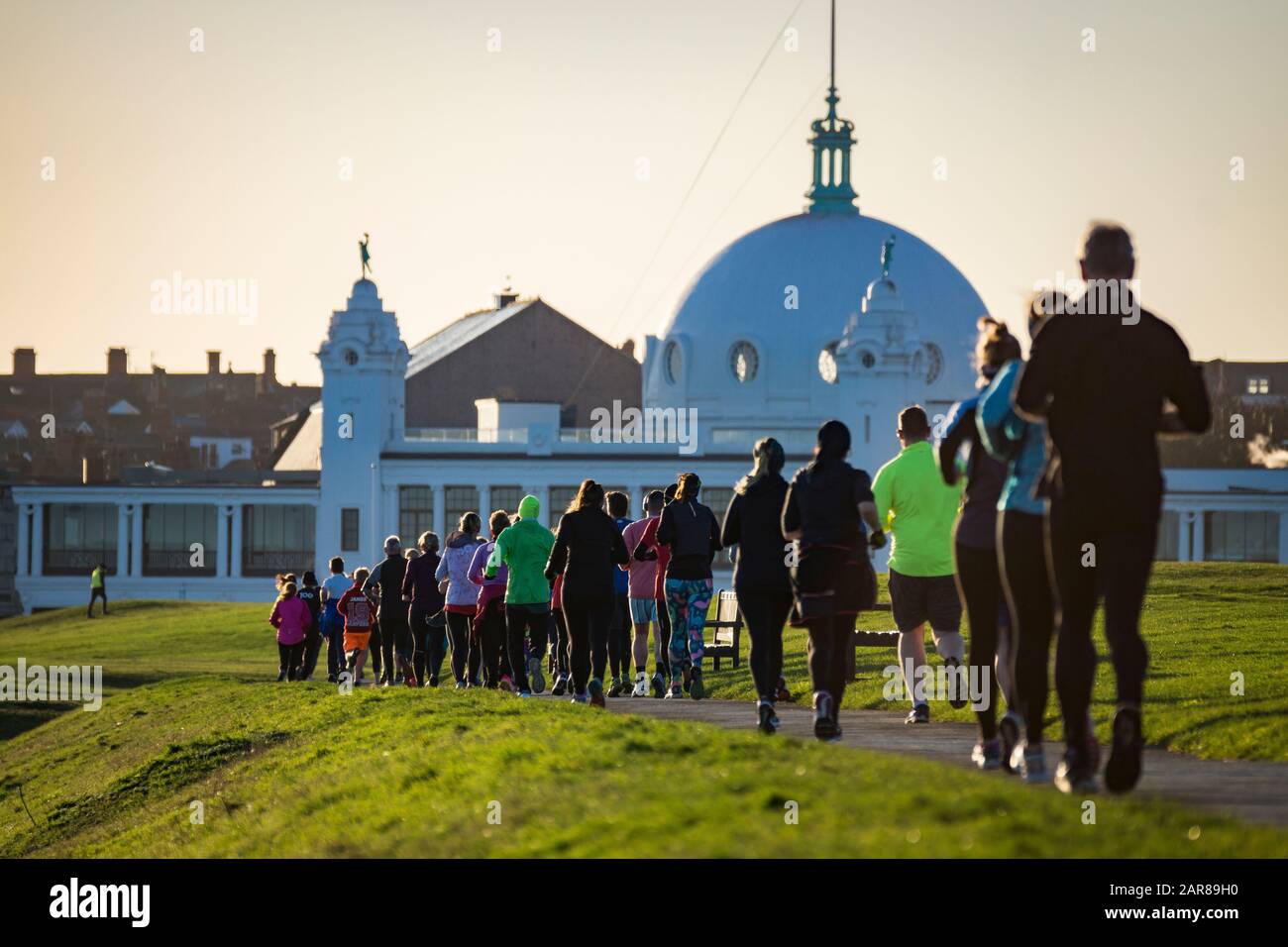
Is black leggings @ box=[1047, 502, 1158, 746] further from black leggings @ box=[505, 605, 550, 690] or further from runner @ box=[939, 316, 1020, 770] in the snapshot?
black leggings @ box=[505, 605, 550, 690]

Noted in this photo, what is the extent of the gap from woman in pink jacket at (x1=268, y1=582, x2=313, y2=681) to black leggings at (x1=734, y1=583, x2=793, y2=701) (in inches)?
644

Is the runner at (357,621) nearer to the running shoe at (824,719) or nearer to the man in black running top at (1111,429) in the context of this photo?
the running shoe at (824,719)

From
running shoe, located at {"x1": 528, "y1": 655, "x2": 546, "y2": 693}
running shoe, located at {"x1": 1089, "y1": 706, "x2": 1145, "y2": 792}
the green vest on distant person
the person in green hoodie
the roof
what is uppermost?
the roof

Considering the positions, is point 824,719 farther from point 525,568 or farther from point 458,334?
point 458,334

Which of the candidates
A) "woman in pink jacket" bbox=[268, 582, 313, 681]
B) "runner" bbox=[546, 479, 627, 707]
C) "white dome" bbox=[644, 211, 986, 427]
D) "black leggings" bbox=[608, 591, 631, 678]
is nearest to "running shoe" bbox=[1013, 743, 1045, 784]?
"runner" bbox=[546, 479, 627, 707]

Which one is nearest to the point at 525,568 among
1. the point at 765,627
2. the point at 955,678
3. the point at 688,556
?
the point at 688,556

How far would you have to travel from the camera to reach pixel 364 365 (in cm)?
9625

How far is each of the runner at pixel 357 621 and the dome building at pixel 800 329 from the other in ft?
222

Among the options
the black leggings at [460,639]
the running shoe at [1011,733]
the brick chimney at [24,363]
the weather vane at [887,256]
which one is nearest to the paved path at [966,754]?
the running shoe at [1011,733]

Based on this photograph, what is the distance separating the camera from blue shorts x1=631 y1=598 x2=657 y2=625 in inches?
897

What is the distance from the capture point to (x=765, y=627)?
52.8 ft

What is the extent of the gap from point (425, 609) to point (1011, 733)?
15.4m
